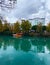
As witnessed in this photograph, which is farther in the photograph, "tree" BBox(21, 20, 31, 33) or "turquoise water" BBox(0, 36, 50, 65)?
"tree" BBox(21, 20, 31, 33)

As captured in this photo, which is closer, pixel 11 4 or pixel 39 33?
pixel 11 4

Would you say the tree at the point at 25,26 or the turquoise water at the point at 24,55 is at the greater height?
the turquoise water at the point at 24,55

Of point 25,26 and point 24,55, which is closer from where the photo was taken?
point 24,55

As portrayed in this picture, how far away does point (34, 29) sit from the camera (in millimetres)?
33406

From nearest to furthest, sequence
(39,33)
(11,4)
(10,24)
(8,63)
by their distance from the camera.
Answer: (11,4) → (8,63) → (39,33) → (10,24)

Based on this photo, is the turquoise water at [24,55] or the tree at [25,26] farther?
the tree at [25,26]

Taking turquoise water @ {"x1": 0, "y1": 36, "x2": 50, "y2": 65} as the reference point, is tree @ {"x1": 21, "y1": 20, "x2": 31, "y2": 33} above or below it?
below

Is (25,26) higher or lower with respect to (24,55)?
lower

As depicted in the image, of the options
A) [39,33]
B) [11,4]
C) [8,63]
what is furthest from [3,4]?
[39,33]

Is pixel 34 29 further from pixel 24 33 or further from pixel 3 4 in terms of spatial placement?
pixel 3 4

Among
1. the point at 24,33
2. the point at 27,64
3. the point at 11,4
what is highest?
the point at 11,4

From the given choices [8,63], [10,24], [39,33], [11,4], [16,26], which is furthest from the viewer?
[10,24]

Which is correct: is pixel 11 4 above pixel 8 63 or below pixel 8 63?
above

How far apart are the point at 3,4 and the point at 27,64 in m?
4.20
